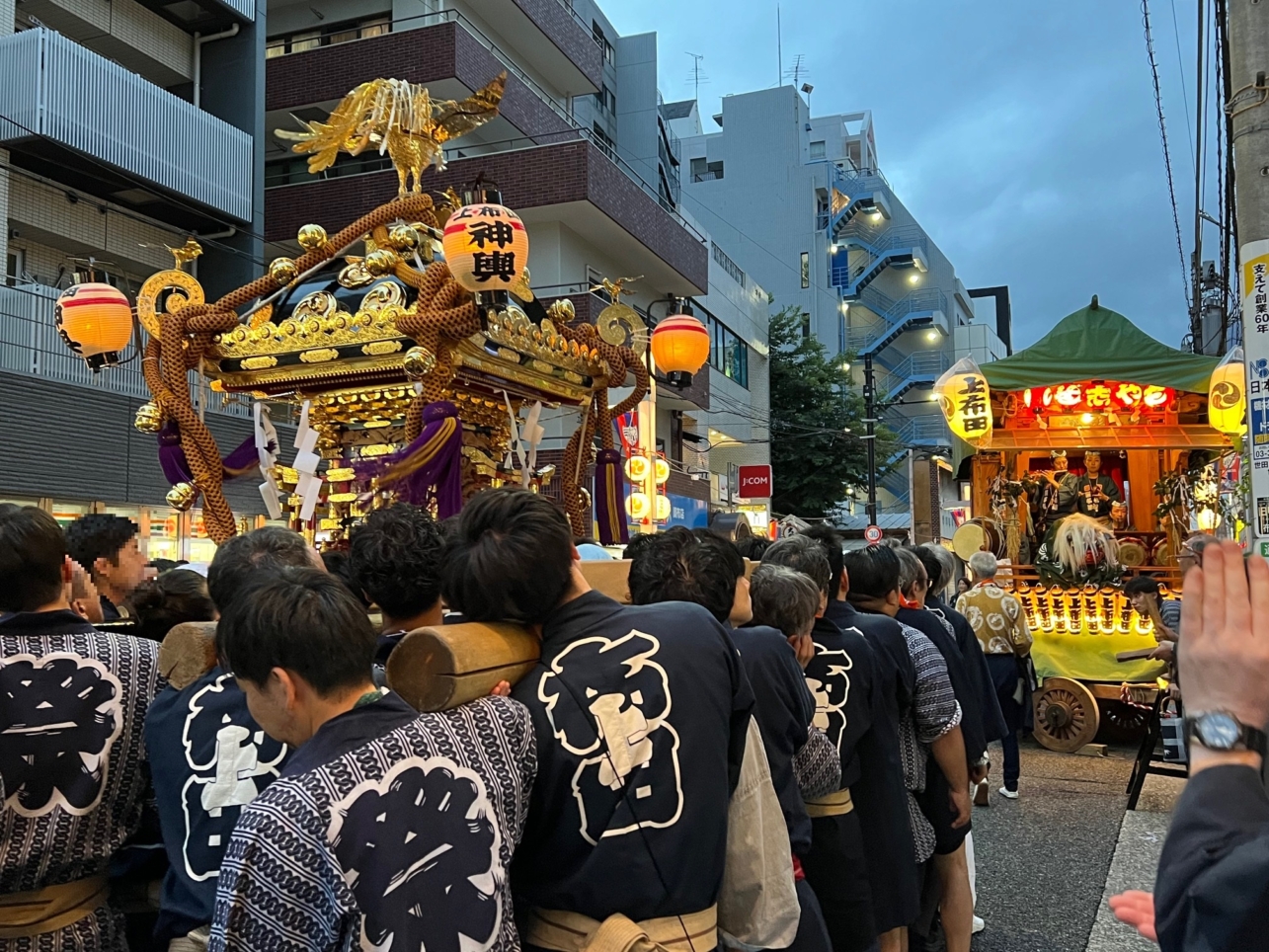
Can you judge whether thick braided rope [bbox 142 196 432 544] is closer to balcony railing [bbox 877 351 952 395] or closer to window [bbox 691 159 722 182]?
window [bbox 691 159 722 182]

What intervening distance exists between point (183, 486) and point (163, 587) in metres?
2.87

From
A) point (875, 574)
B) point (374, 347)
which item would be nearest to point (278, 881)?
point (875, 574)

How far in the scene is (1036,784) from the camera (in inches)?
286

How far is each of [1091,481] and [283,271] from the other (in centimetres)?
932

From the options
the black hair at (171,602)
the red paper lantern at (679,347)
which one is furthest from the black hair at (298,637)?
the red paper lantern at (679,347)

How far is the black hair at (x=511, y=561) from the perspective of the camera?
6.23 ft

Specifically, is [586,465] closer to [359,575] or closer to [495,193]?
[495,193]

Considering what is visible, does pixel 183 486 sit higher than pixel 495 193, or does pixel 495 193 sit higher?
pixel 495 193

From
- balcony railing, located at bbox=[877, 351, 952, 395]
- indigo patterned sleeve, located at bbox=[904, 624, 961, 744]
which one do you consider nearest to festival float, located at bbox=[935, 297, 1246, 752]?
indigo patterned sleeve, located at bbox=[904, 624, 961, 744]

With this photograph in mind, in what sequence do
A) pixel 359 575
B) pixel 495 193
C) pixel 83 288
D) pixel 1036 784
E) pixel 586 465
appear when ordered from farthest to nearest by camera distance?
pixel 1036 784 → pixel 586 465 → pixel 83 288 → pixel 495 193 → pixel 359 575

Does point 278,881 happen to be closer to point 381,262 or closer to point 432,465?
point 432,465

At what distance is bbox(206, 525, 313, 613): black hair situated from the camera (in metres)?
2.30

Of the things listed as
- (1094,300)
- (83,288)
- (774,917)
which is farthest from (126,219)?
(774,917)

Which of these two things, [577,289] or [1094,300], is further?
[577,289]
